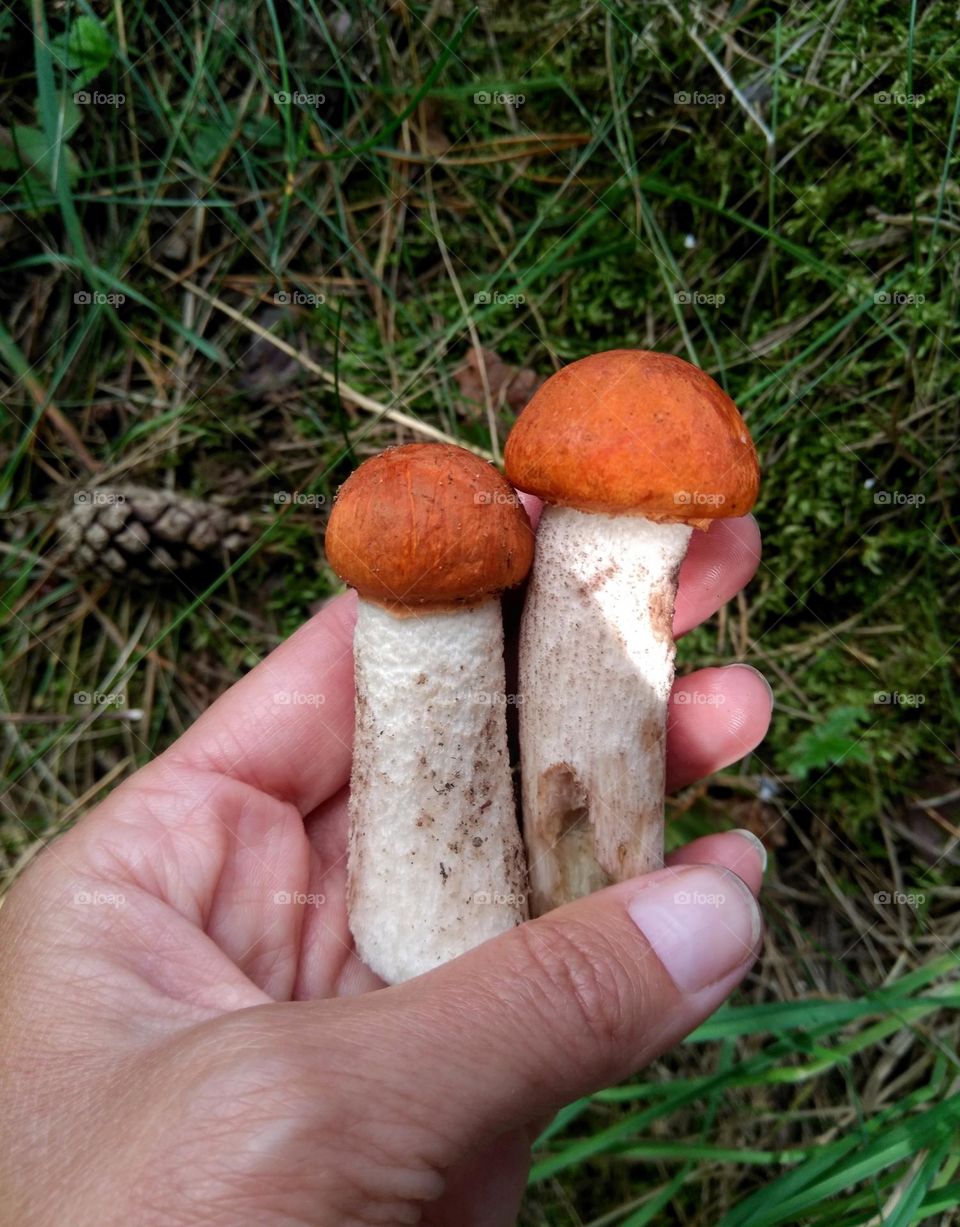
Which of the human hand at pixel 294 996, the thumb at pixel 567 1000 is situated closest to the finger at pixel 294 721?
the human hand at pixel 294 996

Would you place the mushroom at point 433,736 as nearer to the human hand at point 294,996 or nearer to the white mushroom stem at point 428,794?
the white mushroom stem at point 428,794

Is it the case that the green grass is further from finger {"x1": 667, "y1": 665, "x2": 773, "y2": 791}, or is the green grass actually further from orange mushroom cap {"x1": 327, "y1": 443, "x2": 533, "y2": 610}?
orange mushroom cap {"x1": 327, "y1": 443, "x2": 533, "y2": 610}

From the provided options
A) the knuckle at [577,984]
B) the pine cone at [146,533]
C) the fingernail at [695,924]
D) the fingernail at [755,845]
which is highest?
the pine cone at [146,533]

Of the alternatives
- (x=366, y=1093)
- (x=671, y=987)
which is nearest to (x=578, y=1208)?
(x=671, y=987)

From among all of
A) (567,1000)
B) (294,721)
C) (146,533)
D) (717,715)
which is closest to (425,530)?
(294,721)

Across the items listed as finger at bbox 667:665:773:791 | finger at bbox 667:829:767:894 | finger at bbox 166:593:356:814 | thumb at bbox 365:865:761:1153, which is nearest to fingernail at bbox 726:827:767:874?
finger at bbox 667:829:767:894

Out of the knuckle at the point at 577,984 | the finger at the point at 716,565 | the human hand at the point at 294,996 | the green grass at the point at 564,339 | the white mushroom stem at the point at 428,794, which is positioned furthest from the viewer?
the green grass at the point at 564,339

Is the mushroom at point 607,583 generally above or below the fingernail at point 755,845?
above
